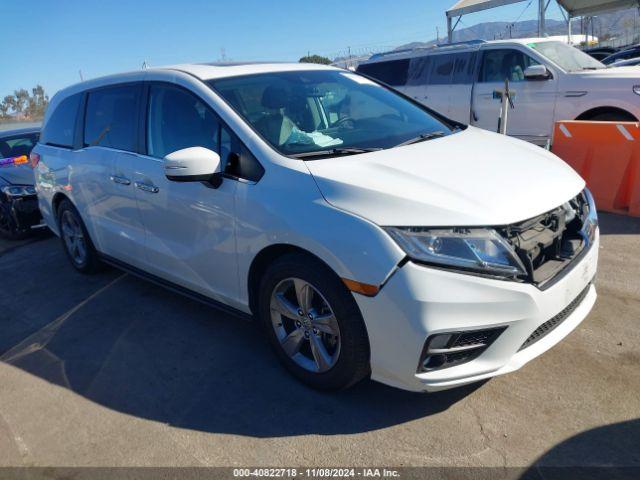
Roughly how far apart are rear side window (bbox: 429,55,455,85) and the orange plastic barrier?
142 inches

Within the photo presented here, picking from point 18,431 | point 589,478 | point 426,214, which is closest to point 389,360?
point 426,214

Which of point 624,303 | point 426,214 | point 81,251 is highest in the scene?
point 426,214

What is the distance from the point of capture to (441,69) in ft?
31.1

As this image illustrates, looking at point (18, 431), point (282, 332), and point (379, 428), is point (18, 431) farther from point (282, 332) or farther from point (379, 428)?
point (379, 428)

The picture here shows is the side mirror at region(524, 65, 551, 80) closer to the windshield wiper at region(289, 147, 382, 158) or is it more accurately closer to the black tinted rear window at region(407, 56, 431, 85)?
the black tinted rear window at region(407, 56, 431, 85)

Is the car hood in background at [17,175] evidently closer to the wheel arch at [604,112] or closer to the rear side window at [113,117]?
the rear side window at [113,117]

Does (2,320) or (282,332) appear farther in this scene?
(2,320)

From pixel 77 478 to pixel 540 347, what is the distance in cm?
235

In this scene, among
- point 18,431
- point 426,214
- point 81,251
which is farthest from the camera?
point 81,251

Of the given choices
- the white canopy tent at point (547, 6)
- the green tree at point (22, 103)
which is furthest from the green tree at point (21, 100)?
the white canopy tent at point (547, 6)

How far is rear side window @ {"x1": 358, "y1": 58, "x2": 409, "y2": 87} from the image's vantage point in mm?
10203

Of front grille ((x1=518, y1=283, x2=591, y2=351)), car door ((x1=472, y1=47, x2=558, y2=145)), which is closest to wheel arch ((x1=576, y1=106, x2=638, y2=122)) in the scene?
car door ((x1=472, y1=47, x2=558, y2=145))

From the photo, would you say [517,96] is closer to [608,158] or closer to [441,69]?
[441,69]

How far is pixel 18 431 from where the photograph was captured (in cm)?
303
